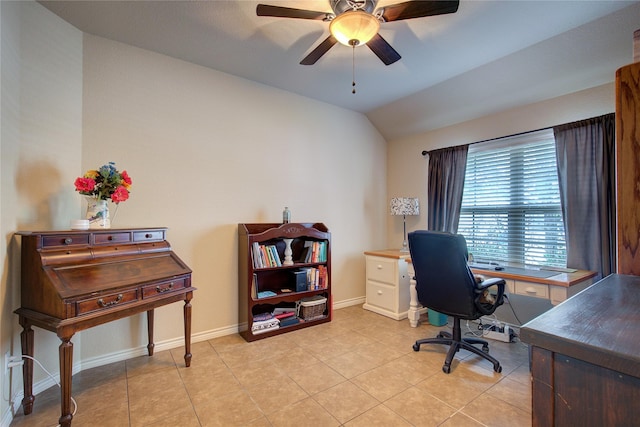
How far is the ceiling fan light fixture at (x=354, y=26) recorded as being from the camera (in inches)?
64.8

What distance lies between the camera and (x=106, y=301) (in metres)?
1.71

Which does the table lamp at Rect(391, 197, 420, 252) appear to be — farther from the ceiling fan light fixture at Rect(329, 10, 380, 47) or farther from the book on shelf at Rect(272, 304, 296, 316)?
the ceiling fan light fixture at Rect(329, 10, 380, 47)

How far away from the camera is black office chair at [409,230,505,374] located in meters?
2.18

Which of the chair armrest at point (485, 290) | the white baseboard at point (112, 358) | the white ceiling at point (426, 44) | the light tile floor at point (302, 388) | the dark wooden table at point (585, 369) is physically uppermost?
the white ceiling at point (426, 44)

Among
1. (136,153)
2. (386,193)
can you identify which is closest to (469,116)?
(386,193)

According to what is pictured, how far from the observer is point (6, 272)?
67.3 inches

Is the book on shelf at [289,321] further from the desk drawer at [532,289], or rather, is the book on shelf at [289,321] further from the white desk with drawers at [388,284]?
the desk drawer at [532,289]

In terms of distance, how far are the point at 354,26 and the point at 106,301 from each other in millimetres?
2203

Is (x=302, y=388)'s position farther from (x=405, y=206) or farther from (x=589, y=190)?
(x=589, y=190)

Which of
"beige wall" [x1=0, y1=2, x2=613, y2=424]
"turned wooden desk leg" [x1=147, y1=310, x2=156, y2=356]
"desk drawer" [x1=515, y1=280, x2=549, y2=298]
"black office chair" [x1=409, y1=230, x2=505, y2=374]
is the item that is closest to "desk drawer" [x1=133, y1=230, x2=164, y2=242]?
"beige wall" [x1=0, y1=2, x2=613, y2=424]

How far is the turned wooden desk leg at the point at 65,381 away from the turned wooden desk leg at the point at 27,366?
1.48ft

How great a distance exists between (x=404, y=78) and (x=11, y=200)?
332 centimetres

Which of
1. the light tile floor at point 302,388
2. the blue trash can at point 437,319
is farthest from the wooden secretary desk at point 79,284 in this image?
the blue trash can at point 437,319

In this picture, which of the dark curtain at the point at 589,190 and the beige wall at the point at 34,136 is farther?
the dark curtain at the point at 589,190
